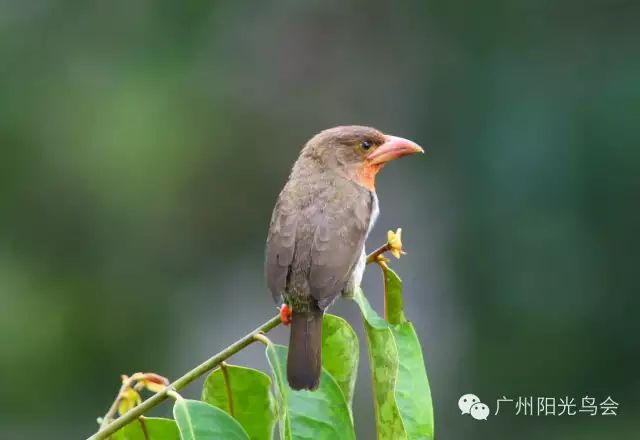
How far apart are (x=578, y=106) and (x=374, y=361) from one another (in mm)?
8129

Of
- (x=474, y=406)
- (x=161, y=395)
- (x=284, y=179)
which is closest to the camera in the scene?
(x=161, y=395)

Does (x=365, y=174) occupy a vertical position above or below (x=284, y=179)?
above

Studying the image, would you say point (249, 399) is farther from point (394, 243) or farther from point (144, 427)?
point (394, 243)

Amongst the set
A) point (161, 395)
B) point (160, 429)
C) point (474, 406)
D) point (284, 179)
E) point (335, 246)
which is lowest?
point (474, 406)

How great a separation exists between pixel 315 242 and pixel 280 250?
9 cm

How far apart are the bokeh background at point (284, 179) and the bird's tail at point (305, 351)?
5.14 meters

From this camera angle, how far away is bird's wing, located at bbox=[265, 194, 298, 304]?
337 centimetres

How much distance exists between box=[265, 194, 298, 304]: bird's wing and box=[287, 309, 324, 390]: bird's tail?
0.15 metres

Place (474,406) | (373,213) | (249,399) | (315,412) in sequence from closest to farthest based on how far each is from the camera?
(315,412) → (249,399) → (373,213) → (474,406)

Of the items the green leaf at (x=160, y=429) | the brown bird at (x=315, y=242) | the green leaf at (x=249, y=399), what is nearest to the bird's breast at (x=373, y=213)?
the brown bird at (x=315, y=242)

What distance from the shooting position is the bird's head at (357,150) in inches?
158

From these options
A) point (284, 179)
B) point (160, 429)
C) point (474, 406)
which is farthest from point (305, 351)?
point (284, 179)

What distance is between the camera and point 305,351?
2.89 m

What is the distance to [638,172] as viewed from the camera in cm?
1009
